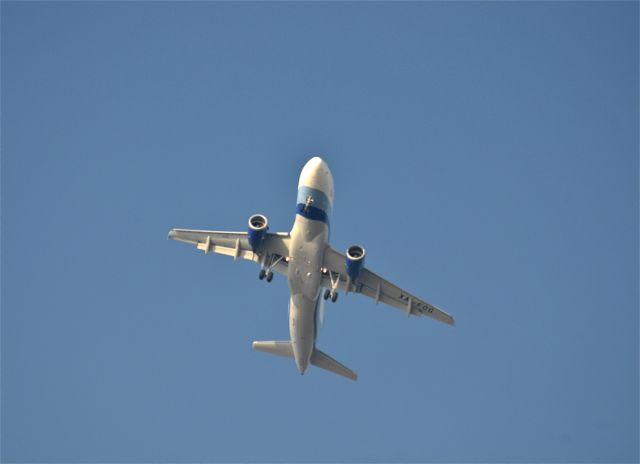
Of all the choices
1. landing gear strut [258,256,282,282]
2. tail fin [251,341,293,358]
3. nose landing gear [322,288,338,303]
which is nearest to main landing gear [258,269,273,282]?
landing gear strut [258,256,282,282]

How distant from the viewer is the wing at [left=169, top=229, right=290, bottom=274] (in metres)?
56.6

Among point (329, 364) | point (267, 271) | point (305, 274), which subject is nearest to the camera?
point (305, 274)

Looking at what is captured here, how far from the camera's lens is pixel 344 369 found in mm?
62969

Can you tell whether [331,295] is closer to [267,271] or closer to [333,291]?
[333,291]

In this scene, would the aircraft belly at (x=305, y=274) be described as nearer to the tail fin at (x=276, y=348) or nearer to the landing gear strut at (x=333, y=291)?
the landing gear strut at (x=333, y=291)

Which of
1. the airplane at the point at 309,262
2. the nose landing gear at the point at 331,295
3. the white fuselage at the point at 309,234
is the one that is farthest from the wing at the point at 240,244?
the nose landing gear at the point at 331,295

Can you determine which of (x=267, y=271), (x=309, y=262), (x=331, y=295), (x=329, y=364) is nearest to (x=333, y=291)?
(x=331, y=295)

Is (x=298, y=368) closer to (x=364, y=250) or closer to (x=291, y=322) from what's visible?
(x=291, y=322)

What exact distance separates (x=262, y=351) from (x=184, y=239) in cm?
938

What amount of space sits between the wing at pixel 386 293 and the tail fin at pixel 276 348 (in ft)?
21.7

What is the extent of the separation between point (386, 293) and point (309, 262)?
7118mm

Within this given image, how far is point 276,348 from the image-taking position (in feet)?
207

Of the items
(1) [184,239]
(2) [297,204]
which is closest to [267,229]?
(2) [297,204]

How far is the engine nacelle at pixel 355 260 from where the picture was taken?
54531 millimetres
